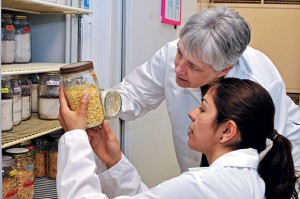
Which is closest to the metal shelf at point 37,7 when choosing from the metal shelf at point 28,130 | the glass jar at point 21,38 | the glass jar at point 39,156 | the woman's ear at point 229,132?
the glass jar at point 21,38

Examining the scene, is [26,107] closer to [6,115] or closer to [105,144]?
[6,115]

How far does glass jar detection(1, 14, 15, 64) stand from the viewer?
1.48m

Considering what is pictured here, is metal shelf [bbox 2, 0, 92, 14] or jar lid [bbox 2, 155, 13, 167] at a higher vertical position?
metal shelf [bbox 2, 0, 92, 14]

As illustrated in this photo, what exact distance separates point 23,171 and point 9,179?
10 centimetres

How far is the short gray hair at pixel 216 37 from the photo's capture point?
1309 mm

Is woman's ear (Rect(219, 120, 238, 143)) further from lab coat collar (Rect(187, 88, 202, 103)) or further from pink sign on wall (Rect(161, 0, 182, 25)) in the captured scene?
pink sign on wall (Rect(161, 0, 182, 25))

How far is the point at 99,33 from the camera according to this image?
184 centimetres

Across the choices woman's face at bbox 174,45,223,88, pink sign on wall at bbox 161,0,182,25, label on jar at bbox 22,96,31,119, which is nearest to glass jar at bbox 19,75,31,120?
label on jar at bbox 22,96,31,119

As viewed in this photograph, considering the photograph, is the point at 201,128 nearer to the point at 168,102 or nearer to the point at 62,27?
the point at 168,102

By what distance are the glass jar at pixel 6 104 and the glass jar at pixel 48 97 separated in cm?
24

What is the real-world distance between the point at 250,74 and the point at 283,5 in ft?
7.35

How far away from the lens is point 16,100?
4.72ft

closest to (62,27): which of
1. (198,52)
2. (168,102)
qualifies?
(168,102)

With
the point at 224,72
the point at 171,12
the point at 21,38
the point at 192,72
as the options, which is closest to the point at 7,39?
the point at 21,38
